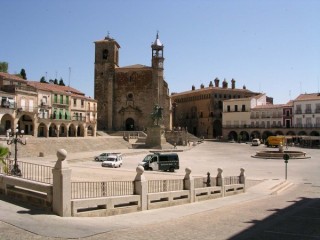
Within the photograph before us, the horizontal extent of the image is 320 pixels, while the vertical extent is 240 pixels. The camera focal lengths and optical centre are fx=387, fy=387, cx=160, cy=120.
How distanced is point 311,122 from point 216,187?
200 feet

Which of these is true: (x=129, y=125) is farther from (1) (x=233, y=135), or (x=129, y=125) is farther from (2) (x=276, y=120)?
(2) (x=276, y=120)

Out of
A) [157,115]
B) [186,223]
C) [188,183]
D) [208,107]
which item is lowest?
[186,223]

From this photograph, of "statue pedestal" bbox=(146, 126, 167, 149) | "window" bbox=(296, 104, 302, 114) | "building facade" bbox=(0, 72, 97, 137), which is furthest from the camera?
"window" bbox=(296, 104, 302, 114)

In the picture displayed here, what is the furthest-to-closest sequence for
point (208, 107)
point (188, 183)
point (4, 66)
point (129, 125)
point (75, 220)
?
point (208, 107), point (129, 125), point (4, 66), point (188, 183), point (75, 220)

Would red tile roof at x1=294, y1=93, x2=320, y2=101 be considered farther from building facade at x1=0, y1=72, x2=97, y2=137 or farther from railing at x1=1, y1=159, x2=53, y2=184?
railing at x1=1, y1=159, x2=53, y2=184

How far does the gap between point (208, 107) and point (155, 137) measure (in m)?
37.2

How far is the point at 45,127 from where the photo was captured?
52875 millimetres

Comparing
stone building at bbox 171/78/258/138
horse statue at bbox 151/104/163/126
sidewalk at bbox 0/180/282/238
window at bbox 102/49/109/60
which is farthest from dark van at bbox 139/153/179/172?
stone building at bbox 171/78/258/138

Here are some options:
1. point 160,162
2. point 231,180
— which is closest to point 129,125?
point 160,162

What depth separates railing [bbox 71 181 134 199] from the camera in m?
12.5

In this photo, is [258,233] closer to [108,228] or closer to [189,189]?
[108,228]

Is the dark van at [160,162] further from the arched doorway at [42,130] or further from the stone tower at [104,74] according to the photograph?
the stone tower at [104,74]

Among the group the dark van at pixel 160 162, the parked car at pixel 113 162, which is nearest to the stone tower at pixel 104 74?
the parked car at pixel 113 162

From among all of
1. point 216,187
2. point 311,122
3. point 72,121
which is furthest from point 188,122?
point 216,187
